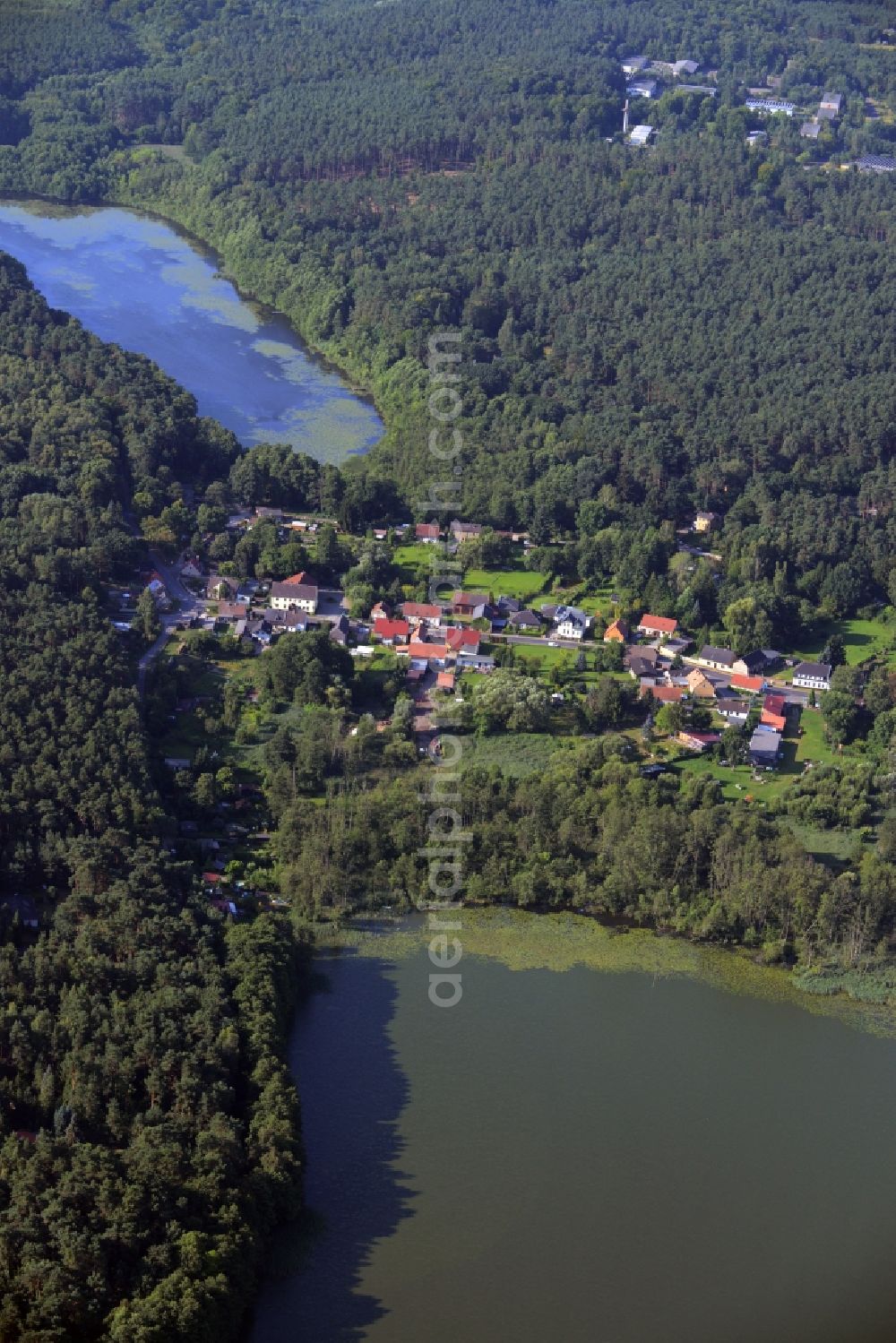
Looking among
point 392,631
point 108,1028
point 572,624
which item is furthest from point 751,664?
point 108,1028

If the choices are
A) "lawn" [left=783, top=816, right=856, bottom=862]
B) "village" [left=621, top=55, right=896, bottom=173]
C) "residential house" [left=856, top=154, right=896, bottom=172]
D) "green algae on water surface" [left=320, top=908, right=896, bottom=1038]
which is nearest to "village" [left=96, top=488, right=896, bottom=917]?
"lawn" [left=783, top=816, right=856, bottom=862]

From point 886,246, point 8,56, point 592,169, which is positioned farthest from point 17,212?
point 886,246

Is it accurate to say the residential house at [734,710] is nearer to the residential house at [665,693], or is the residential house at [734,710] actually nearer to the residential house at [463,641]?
the residential house at [665,693]

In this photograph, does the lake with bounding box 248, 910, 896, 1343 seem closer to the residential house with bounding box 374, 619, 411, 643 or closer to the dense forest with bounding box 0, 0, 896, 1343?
the dense forest with bounding box 0, 0, 896, 1343

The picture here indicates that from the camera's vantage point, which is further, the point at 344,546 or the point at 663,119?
the point at 663,119

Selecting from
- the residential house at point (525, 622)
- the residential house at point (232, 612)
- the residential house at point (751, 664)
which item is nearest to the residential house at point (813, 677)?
the residential house at point (751, 664)

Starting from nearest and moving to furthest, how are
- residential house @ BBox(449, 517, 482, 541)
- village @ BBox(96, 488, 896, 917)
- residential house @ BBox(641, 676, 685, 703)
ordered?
1. village @ BBox(96, 488, 896, 917)
2. residential house @ BBox(641, 676, 685, 703)
3. residential house @ BBox(449, 517, 482, 541)

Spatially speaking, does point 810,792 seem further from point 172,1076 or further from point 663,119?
point 663,119
